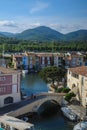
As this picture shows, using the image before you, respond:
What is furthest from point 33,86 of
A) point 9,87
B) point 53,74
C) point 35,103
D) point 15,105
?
point 15,105

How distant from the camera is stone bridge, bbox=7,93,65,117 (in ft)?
83.0

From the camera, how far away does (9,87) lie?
2738 centimetres

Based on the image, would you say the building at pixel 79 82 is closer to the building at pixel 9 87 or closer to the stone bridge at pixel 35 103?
the stone bridge at pixel 35 103

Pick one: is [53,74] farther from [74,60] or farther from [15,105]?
[74,60]

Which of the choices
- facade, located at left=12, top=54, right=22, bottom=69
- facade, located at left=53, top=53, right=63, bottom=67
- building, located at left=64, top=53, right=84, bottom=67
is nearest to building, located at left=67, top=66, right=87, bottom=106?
facade, located at left=12, top=54, right=22, bottom=69

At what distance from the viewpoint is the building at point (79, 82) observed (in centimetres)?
2873

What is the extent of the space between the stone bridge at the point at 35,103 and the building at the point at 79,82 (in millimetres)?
1522

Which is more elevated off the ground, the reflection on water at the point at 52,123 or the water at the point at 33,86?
the water at the point at 33,86

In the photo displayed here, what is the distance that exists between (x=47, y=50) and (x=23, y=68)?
3189 cm

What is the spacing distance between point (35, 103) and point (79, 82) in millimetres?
5255

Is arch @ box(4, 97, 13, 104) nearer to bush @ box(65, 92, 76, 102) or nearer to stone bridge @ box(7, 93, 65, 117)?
stone bridge @ box(7, 93, 65, 117)

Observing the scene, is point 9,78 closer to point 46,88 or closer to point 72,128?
point 72,128

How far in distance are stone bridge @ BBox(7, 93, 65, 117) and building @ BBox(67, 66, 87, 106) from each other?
59.9 inches

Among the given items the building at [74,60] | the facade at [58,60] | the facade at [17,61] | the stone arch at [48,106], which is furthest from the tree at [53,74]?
the facade at [58,60]
